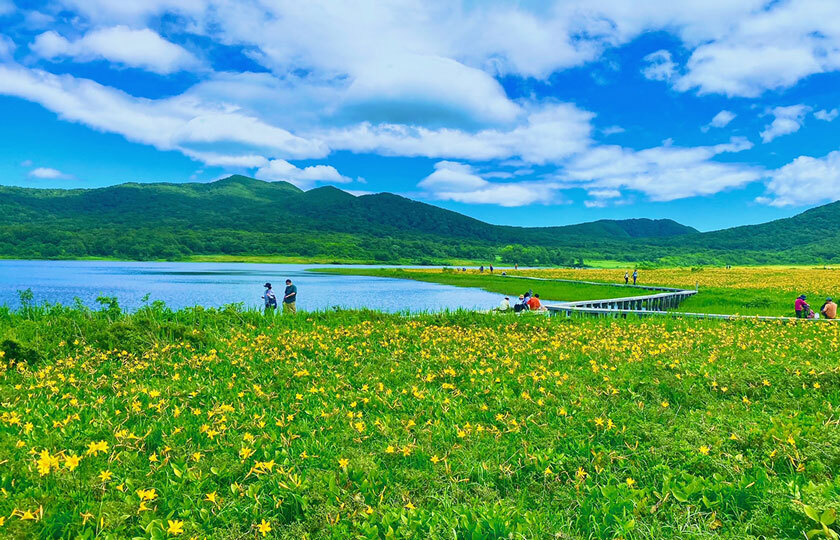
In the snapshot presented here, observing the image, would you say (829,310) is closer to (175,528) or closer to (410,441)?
(410,441)

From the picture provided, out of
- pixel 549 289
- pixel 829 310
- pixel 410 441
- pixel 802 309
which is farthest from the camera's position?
pixel 549 289

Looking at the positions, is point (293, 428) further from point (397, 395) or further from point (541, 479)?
point (541, 479)

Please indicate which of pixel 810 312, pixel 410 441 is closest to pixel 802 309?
pixel 810 312

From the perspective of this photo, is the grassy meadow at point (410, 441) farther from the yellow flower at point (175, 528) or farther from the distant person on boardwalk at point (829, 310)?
the distant person on boardwalk at point (829, 310)

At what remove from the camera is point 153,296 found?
176 feet

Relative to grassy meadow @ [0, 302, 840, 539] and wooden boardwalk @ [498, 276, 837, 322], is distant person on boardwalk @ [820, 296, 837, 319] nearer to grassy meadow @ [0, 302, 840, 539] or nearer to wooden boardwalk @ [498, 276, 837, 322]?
wooden boardwalk @ [498, 276, 837, 322]

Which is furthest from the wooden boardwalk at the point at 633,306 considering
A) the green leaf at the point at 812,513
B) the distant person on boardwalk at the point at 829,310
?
the green leaf at the point at 812,513

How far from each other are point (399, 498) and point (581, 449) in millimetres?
2532

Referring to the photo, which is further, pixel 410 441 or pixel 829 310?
pixel 829 310

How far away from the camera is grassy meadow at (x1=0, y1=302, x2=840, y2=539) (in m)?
4.29

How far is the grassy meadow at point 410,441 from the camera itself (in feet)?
14.1

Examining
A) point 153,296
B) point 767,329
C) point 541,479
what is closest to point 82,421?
point 541,479

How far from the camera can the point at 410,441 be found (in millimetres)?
6117

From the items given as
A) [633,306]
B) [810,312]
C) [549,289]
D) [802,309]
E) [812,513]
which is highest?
[812,513]
